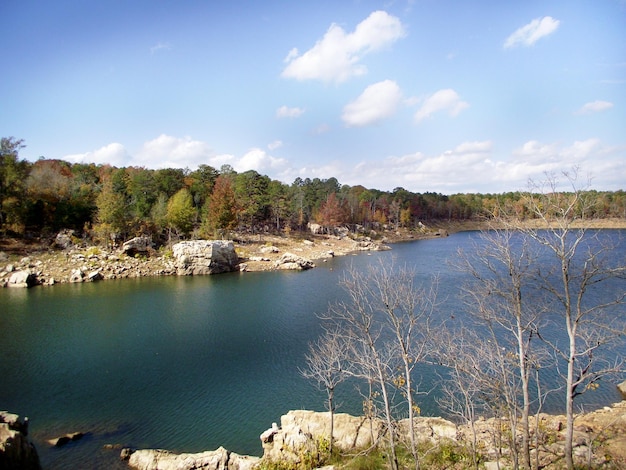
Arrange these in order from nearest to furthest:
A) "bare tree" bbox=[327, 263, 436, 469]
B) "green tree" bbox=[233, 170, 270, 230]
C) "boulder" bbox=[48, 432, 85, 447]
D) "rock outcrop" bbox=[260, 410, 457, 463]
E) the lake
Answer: "bare tree" bbox=[327, 263, 436, 469], "rock outcrop" bbox=[260, 410, 457, 463], "boulder" bbox=[48, 432, 85, 447], the lake, "green tree" bbox=[233, 170, 270, 230]

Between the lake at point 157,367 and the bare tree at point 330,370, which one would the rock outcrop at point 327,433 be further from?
the lake at point 157,367

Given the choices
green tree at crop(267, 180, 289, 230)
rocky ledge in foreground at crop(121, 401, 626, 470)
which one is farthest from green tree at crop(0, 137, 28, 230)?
rocky ledge in foreground at crop(121, 401, 626, 470)

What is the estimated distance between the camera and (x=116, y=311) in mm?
38344

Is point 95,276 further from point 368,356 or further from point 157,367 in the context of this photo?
point 368,356

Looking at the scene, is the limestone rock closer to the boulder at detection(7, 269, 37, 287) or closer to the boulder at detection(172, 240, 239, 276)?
the boulder at detection(172, 240, 239, 276)

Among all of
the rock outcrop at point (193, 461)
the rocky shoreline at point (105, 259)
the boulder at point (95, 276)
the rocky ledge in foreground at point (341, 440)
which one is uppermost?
the rocky shoreline at point (105, 259)

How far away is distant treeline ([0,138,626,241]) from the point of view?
58.3 metres

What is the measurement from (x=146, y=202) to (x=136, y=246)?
15.1 m

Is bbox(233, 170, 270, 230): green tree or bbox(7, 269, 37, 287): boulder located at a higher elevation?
bbox(233, 170, 270, 230): green tree

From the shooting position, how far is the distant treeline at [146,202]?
191ft

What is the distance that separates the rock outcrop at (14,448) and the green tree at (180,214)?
52465 millimetres

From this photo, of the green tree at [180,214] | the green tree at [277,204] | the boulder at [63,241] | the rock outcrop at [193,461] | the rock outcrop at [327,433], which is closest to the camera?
the rock outcrop at [193,461]

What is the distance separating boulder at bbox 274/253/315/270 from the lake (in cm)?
1663

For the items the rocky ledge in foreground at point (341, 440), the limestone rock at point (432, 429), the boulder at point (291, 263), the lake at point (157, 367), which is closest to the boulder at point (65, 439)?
the lake at point (157, 367)
